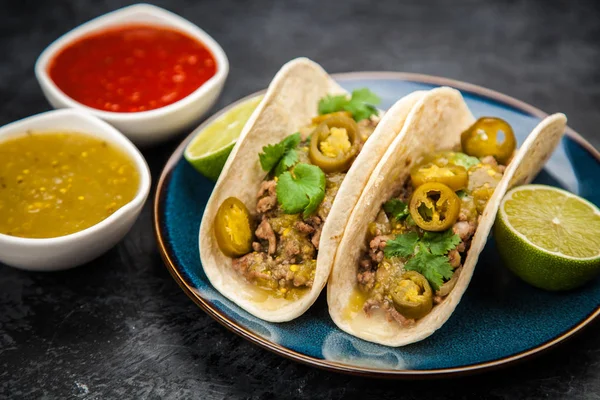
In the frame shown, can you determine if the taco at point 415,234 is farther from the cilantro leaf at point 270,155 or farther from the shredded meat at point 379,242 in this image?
the cilantro leaf at point 270,155

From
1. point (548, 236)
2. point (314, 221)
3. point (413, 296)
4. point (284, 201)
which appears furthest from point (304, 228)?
point (548, 236)

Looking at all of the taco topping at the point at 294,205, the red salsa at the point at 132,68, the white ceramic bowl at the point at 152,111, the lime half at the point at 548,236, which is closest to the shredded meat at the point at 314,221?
the taco topping at the point at 294,205

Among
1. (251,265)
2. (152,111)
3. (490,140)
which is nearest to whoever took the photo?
(251,265)

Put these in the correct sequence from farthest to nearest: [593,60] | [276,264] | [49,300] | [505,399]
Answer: [593,60]
[49,300]
[276,264]
[505,399]

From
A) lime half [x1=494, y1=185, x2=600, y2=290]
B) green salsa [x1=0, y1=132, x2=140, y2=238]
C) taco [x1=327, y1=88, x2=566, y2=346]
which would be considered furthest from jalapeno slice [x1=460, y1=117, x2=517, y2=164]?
green salsa [x1=0, y1=132, x2=140, y2=238]

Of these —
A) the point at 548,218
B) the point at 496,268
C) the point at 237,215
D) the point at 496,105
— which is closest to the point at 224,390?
the point at 237,215

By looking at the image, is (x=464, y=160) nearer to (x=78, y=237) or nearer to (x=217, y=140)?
(x=217, y=140)

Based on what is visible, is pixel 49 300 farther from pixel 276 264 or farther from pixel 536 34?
pixel 536 34
